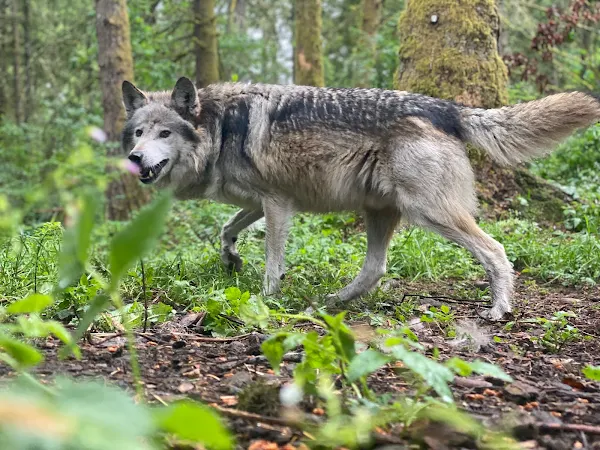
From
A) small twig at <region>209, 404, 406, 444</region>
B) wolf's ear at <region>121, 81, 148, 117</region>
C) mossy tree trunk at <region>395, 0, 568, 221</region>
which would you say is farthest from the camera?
mossy tree trunk at <region>395, 0, 568, 221</region>

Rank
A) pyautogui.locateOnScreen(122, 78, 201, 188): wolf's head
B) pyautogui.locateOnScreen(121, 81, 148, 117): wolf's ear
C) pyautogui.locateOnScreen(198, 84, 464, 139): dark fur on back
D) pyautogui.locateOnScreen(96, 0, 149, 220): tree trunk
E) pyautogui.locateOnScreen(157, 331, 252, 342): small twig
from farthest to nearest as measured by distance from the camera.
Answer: pyautogui.locateOnScreen(96, 0, 149, 220): tree trunk < pyautogui.locateOnScreen(121, 81, 148, 117): wolf's ear < pyautogui.locateOnScreen(122, 78, 201, 188): wolf's head < pyautogui.locateOnScreen(198, 84, 464, 139): dark fur on back < pyautogui.locateOnScreen(157, 331, 252, 342): small twig

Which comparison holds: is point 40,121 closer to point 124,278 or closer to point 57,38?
point 57,38

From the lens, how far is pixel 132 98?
571 centimetres

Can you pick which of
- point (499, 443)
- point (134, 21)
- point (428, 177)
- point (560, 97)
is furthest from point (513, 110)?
point (134, 21)

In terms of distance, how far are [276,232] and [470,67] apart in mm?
3674

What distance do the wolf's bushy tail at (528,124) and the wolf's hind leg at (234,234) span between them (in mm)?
2129

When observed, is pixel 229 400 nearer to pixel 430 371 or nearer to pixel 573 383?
pixel 430 371

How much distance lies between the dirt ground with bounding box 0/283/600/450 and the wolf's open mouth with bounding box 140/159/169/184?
1850mm

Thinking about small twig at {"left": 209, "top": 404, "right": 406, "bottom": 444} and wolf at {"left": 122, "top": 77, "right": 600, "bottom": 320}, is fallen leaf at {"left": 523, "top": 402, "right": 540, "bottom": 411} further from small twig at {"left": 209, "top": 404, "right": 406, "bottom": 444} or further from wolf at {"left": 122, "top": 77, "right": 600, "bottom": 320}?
wolf at {"left": 122, "top": 77, "right": 600, "bottom": 320}

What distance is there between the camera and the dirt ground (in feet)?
6.50

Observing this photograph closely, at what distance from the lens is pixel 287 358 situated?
292 centimetres

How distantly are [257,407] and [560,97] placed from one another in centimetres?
397

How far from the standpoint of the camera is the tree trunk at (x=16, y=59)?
1698 cm

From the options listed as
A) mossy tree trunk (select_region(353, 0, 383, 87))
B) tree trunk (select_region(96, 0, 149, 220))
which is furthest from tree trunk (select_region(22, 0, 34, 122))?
mossy tree trunk (select_region(353, 0, 383, 87))
